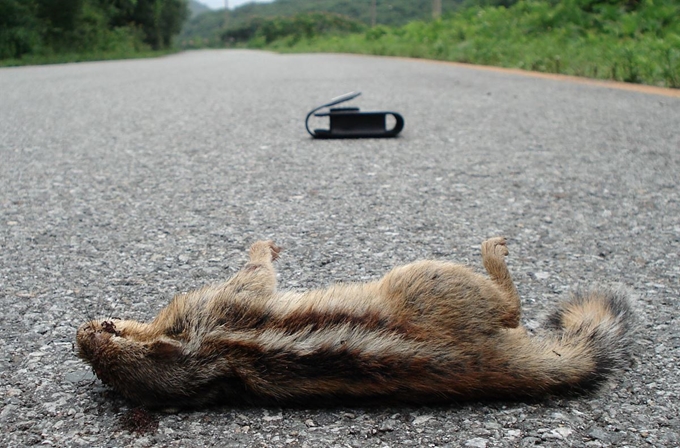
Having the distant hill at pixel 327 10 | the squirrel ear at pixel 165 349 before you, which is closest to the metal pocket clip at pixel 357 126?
the squirrel ear at pixel 165 349

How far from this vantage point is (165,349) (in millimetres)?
2289

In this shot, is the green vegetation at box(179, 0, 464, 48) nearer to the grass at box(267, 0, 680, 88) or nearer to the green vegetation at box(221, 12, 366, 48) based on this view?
the green vegetation at box(221, 12, 366, 48)

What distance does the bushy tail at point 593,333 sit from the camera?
7.82 feet

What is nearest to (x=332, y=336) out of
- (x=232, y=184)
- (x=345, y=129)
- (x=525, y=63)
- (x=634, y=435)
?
(x=634, y=435)

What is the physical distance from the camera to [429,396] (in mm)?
2252

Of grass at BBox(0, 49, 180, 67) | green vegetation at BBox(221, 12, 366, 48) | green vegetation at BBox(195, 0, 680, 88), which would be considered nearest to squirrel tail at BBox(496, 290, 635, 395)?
green vegetation at BBox(195, 0, 680, 88)

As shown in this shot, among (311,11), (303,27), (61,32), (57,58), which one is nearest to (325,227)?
(57,58)

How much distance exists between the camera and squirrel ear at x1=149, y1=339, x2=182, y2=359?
2287 mm

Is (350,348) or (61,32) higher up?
(61,32)

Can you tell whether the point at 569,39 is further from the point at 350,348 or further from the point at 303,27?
the point at 303,27

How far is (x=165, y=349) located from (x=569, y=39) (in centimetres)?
1535

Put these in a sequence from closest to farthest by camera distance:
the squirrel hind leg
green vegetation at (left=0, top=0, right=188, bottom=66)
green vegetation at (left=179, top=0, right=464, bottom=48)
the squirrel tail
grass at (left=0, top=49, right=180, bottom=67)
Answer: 1. the squirrel tail
2. the squirrel hind leg
3. grass at (left=0, top=49, right=180, bottom=67)
4. green vegetation at (left=0, top=0, right=188, bottom=66)
5. green vegetation at (left=179, top=0, right=464, bottom=48)

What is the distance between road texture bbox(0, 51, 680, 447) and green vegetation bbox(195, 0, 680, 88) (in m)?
2.68

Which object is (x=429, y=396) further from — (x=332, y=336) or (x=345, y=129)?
(x=345, y=129)
